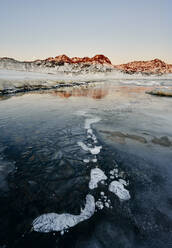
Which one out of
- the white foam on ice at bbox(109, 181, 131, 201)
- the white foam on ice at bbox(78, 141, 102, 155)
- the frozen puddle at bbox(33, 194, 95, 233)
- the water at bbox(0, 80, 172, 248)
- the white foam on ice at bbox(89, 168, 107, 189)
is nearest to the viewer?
the water at bbox(0, 80, 172, 248)

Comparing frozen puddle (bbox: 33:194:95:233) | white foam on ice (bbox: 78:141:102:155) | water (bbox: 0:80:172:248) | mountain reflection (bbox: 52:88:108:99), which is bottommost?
frozen puddle (bbox: 33:194:95:233)

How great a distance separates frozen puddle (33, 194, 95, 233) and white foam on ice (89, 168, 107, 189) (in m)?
0.78

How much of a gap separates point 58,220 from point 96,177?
5.80 ft

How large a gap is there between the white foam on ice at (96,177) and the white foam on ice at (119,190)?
400 millimetres

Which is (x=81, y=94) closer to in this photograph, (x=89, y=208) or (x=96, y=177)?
(x=96, y=177)

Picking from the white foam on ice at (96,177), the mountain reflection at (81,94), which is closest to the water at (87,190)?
the white foam on ice at (96,177)

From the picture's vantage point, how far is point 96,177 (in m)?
4.26

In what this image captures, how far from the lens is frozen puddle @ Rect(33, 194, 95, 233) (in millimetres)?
2801

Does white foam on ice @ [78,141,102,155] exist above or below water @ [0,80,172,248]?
above

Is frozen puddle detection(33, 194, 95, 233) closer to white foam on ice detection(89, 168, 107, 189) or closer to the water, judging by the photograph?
the water

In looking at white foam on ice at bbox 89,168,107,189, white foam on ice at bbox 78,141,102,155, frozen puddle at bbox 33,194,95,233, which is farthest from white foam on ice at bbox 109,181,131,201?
white foam on ice at bbox 78,141,102,155

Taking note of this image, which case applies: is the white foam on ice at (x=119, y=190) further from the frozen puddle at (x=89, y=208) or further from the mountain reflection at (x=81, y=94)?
the mountain reflection at (x=81, y=94)

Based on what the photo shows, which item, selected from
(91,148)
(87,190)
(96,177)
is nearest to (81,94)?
(91,148)

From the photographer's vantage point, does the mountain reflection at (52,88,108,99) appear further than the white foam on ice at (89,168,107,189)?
Yes
